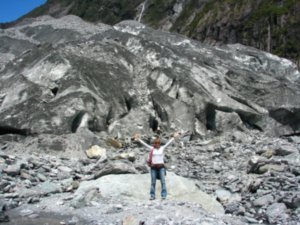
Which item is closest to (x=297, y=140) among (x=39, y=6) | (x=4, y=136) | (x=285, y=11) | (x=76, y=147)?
(x=76, y=147)

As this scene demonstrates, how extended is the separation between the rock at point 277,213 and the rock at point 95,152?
25.5 feet

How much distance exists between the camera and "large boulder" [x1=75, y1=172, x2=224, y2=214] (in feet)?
40.9

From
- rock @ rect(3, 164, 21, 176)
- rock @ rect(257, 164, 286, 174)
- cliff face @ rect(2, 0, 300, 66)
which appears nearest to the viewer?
rock @ rect(3, 164, 21, 176)

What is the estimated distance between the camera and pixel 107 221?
10539 mm

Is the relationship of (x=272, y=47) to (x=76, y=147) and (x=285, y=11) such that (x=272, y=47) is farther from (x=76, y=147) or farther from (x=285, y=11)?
(x=76, y=147)

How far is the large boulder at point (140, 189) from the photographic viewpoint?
1245cm

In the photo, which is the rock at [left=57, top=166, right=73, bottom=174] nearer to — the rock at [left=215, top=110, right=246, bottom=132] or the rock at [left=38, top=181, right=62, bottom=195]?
the rock at [left=38, top=181, right=62, bottom=195]

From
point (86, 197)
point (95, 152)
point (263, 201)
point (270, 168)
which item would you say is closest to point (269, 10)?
point (95, 152)

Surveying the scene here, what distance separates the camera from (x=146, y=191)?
42.3 ft

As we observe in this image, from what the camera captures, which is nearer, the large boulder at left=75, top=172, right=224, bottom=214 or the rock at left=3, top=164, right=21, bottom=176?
the large boulder at left=75, top=172, right=224, bottom=214

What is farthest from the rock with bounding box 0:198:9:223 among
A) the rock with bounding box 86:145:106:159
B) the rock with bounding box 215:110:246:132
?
the rock with bounding box 215:110:246:132

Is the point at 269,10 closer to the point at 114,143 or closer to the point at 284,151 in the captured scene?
the point at 114,143

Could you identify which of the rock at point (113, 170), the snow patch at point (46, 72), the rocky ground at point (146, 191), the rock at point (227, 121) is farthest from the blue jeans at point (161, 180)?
the rock at point (227, 121)

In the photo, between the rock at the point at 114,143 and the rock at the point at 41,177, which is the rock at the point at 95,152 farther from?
the rock at the point at 41,177
